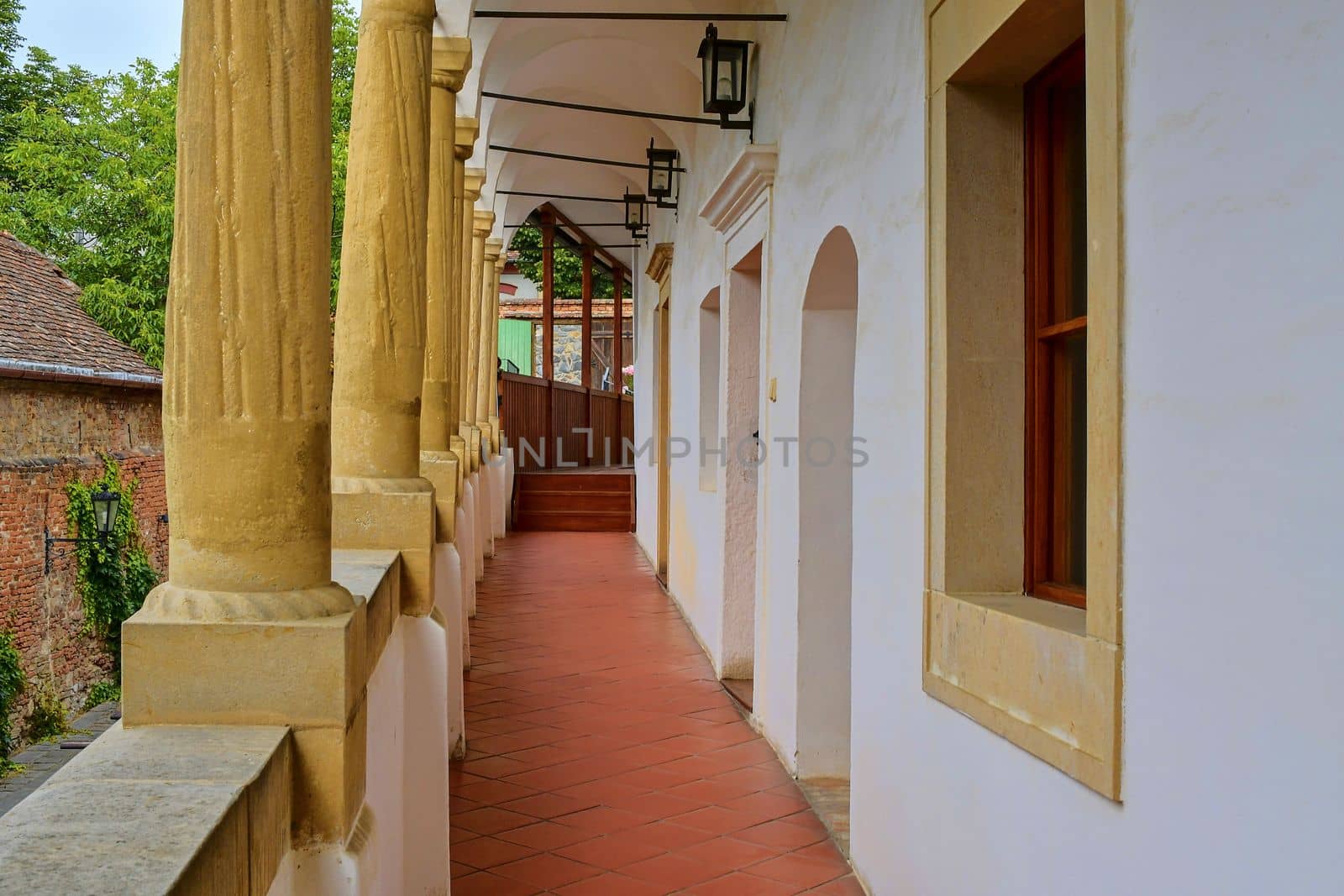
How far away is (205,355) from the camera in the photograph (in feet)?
6.42

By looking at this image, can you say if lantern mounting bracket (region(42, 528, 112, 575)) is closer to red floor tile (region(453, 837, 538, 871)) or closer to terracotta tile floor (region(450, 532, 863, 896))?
terracotta tile floor (region(450, 532, 863, 896))

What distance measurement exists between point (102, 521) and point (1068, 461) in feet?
41.9

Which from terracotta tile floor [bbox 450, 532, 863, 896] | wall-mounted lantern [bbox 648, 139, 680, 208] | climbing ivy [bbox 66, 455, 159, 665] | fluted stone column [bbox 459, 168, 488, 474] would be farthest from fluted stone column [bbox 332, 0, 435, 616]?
climbing ivy [bbox 66, 455, 159, 665]

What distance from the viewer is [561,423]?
21.6 metres

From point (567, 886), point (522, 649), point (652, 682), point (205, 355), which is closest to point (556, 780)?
point (567, 886)

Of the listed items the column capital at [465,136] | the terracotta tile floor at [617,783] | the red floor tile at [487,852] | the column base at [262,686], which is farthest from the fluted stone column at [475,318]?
the column base at [262,686]

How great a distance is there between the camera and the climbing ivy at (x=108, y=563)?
48.0 feet

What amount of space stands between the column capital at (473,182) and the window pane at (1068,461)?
6929mm

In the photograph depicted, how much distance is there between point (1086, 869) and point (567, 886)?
210 cm

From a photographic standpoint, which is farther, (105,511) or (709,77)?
(105,511)

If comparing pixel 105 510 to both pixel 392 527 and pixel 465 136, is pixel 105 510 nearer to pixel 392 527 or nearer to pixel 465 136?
pixel 465 136

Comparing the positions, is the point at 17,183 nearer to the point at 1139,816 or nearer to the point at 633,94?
the point at 633,94

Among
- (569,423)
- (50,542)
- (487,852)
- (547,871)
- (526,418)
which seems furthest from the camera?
(569,423)

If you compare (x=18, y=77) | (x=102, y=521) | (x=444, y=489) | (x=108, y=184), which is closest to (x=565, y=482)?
(x=102, y=521)
